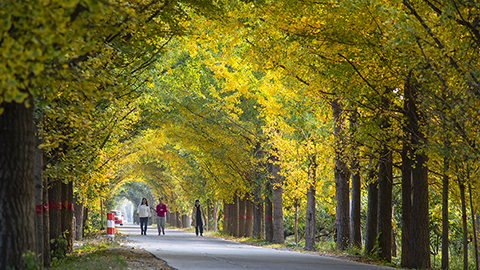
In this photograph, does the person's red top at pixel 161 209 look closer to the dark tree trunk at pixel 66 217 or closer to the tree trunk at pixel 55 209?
the dark tree trunk at pixel 66 217

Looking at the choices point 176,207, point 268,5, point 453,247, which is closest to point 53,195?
point 268,5

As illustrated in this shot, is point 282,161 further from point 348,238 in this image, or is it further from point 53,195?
point 53,195

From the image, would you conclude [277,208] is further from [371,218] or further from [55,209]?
[55,209]

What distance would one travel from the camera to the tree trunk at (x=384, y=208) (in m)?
16.0

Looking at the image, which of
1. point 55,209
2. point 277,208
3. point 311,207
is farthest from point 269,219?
point 55,209

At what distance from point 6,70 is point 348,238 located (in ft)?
51.2

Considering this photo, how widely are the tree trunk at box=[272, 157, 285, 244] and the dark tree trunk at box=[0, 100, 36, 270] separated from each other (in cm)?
1830

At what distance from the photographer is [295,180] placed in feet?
75.9

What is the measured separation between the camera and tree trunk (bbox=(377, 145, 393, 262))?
16.0 metres

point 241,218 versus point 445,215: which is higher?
point 445,215

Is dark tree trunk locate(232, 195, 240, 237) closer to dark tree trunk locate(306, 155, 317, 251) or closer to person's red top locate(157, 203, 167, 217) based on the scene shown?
person's red top locate(157, 203, 167, 217)

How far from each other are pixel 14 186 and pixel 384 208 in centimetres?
1171

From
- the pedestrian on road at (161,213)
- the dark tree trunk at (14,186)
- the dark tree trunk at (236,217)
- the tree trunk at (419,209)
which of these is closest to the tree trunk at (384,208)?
the tree trunk at (419,209)

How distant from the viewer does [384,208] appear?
16031 millimetres
